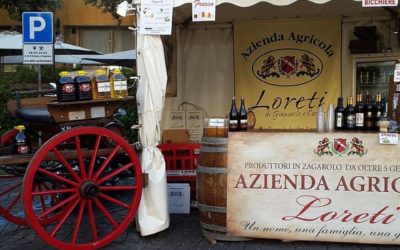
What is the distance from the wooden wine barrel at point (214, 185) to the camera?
15.5 ft

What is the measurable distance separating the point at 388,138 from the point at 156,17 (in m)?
2.38

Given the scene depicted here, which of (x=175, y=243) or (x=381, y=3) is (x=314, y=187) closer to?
(x=175, y=243)

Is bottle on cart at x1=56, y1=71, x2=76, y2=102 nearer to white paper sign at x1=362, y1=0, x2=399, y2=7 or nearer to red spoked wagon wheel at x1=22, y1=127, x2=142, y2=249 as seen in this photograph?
red spoked wagon wheel at x1=22, y1=127, x2=142, y2=249

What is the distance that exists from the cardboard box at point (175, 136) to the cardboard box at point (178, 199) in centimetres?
100

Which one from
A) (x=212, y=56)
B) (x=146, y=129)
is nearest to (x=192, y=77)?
(x=212, y=56)

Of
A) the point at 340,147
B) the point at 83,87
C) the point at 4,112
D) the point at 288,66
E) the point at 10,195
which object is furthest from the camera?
the point at 4,112

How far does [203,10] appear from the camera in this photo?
4.79 metres

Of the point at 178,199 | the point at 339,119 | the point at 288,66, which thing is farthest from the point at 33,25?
the point at 339,119

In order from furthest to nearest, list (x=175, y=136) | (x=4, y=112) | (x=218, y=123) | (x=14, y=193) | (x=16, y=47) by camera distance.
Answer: (x=16, y=47), (x=4, y=112), (x=14, y=193), (x=175, y=136), (x=218, y=123)

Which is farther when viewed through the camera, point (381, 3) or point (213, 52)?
point (213, 52)

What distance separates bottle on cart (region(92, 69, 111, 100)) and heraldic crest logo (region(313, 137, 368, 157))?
1973 mm

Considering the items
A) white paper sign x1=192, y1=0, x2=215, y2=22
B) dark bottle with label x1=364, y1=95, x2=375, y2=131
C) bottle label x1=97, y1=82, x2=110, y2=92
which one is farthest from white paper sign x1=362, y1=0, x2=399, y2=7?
bottle label x1=97, y1=82, x2=110, y2=92

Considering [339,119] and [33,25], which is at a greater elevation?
[33,25]

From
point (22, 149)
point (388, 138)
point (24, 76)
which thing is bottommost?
point (22, 149)
